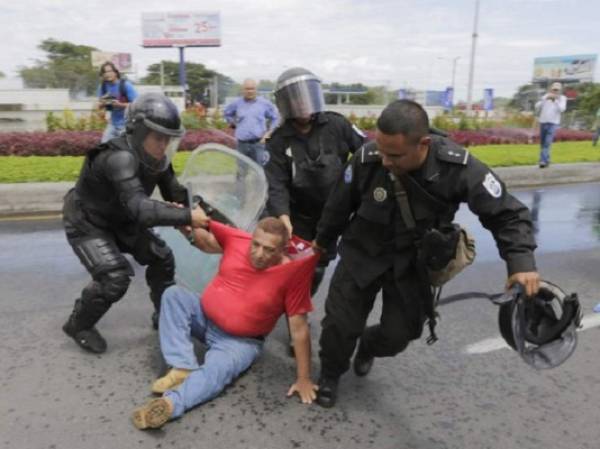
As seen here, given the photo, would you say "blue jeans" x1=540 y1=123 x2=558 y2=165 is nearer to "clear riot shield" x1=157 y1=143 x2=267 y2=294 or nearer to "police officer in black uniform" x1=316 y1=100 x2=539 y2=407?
"clear riot shield" x1=157 y1=143 x2=267 y2=294

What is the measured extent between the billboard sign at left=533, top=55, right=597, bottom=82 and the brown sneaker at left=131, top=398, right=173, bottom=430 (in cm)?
7331

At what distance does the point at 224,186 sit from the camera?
11.2 ft

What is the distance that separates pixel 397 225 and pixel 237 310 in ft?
3.18

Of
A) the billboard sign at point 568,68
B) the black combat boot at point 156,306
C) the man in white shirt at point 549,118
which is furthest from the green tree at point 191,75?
the black combat boot at point 156,306

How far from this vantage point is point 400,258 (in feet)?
8.54

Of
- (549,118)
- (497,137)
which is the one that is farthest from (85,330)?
(497,137)

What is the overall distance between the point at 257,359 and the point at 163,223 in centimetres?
100

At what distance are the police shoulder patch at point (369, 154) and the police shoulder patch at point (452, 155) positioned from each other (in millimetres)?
264

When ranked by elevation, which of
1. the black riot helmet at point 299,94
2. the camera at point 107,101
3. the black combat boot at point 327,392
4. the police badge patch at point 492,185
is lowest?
the black combat boot at point 327,392

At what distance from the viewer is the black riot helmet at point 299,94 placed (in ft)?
10.5

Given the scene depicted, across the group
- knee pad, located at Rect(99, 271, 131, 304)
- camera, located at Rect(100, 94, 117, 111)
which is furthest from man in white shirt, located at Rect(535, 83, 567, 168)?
knee pad, located at Rect(99, 271, 131, 304)

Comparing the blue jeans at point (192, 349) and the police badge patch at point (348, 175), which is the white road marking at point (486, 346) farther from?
the police badge patch at point (348, 175)

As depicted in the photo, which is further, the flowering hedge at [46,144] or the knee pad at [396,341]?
the flowering hedge at [46,144]

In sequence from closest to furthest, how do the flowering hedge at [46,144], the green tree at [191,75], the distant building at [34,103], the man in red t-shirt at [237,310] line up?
the man in red t-shirt at [237,310], the flowering hedge at [46,144], the distant building at [34,103], the green tree at [191,75]
